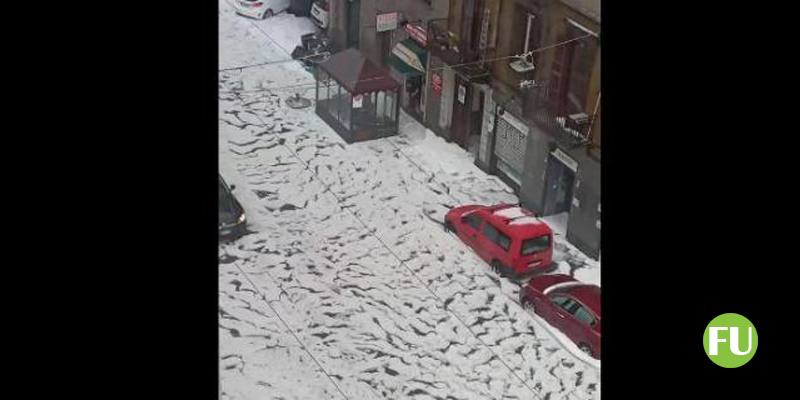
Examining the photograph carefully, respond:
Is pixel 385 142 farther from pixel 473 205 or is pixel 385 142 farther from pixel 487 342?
pixel 487 342

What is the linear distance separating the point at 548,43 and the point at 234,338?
199 cm

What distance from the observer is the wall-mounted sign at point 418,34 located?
22.6 feet

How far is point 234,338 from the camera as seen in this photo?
264 inches

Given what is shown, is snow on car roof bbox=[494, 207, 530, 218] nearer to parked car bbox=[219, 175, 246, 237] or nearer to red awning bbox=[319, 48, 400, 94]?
red awning bbox=[319, 48, 400, 94]

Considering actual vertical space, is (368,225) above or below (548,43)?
below

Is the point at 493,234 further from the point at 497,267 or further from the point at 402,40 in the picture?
the point at 402,40

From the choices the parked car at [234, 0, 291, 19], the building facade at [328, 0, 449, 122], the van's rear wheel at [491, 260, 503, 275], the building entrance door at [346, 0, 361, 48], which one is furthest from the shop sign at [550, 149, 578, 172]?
the parked car at [234, 0, 291, 19]

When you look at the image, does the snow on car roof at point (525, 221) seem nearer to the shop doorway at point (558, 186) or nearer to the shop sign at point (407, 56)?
the shop doorway at point (558, 186)

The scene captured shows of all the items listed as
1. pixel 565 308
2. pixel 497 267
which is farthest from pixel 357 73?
pixel 565 308

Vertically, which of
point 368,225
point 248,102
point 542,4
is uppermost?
point 542,4
